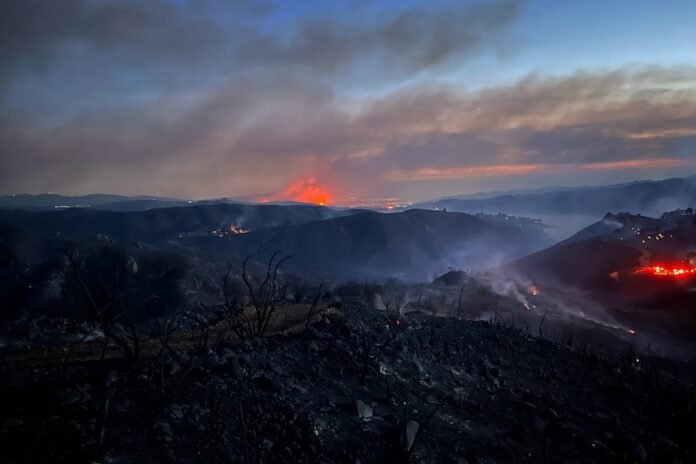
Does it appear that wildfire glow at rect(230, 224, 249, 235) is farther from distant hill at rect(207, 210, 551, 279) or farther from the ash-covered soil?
the ash-covered soil

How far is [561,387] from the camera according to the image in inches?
651

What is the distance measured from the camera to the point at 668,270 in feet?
228

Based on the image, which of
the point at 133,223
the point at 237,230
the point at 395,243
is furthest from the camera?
the point at 237,230

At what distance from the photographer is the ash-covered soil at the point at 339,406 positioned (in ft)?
25.4

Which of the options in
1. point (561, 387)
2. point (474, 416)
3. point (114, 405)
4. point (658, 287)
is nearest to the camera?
point (114, 405)

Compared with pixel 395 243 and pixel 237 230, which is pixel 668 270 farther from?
pixel 237 230

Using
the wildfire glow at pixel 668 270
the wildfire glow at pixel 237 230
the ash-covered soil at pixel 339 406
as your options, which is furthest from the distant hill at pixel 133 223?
the ash-covered soil at pixel 339 406

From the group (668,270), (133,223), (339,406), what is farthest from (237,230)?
(339,406)

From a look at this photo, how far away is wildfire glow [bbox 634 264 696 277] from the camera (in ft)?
215

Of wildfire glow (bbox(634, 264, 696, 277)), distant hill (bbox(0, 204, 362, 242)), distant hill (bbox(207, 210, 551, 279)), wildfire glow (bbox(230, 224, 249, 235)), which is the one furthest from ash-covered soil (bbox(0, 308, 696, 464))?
wildfire glow (bbox(230, 224, 249, 235))

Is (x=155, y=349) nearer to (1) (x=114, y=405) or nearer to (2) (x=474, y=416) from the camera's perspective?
(1) (x=114, y=405)

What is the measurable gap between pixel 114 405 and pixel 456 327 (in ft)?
54.0

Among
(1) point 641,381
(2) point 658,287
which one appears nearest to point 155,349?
(1) point 641,381

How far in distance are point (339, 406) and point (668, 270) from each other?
79.0m
